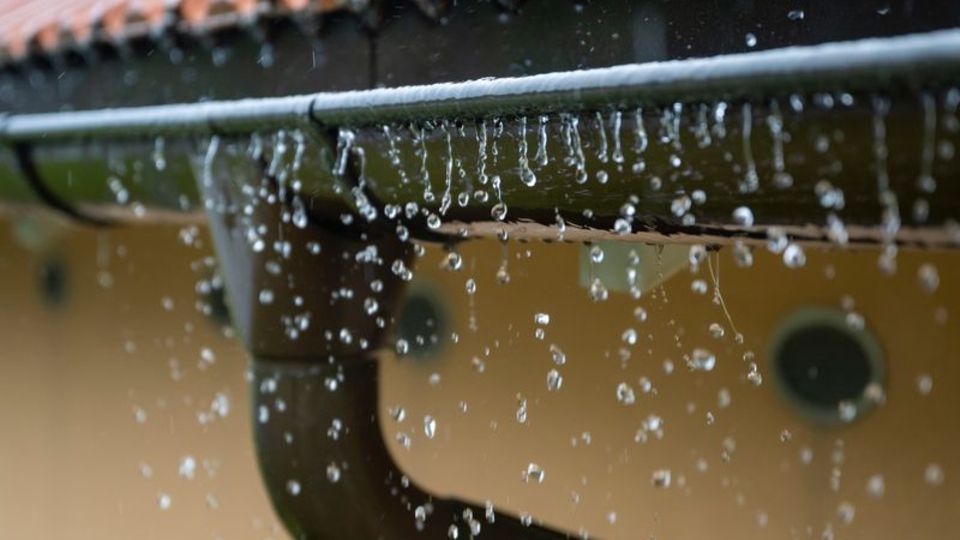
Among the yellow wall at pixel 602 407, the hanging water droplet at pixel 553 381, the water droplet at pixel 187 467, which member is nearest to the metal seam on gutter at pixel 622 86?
the yellow wall at pixel 602 407

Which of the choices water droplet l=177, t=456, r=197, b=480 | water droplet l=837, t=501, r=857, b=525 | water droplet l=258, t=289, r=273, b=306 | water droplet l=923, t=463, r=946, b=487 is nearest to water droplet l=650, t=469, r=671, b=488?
water droplet l=837, t=501, r=857, b=525

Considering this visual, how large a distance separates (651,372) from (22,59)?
2093 mm

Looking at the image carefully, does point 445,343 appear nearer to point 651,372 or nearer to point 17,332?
point 651,372

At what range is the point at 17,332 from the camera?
642 centimetres

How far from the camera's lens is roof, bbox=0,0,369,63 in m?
3.07

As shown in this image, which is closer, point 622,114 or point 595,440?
point 622,114

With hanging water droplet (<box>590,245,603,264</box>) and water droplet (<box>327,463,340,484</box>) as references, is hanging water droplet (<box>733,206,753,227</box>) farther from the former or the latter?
water droplet (<box>327,463,340,484</box>)

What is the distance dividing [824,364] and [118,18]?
83.3 inches

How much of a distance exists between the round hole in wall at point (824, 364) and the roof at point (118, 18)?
Result: 139cm

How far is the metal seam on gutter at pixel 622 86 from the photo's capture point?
1.47m

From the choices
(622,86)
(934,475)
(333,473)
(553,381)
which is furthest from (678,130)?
(553,381)

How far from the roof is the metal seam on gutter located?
15.1 inches

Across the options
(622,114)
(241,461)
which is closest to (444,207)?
(622,114)

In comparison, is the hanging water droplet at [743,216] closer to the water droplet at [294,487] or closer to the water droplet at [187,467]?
the water droplet at [294,487]
